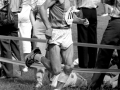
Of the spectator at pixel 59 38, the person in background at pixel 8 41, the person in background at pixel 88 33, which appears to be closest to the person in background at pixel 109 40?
the spectator at pixel 59 38

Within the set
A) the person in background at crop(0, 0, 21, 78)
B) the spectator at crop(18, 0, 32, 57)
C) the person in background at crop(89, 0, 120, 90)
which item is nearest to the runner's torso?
the person in background at crop(89, 0, 120, 90)

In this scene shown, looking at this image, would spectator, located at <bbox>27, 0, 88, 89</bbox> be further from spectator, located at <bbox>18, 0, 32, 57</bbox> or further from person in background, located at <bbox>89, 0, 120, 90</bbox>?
spectator, located at <bbox>18, 0, 32, 57</bbox>

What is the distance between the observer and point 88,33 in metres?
11.7

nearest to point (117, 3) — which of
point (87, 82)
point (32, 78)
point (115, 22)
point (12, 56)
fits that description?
point (115, 22)

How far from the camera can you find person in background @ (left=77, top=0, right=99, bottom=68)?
1151 centimetres

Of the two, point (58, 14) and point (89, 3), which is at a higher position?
point (58, 14)

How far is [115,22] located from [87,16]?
115 inches

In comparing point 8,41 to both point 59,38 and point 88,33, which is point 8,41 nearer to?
point 88,33

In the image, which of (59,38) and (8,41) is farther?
(8,41)

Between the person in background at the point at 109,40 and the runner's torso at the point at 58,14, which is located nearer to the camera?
the runner's torso at the point at 58,14

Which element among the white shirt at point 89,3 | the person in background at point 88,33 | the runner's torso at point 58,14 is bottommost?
the person in background at point 88,33

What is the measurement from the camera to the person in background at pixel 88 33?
11508 millimetres

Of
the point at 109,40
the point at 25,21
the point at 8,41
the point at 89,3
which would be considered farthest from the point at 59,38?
the point at 25,21

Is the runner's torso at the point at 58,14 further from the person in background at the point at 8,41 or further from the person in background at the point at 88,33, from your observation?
the person in background at the point at 88,33
